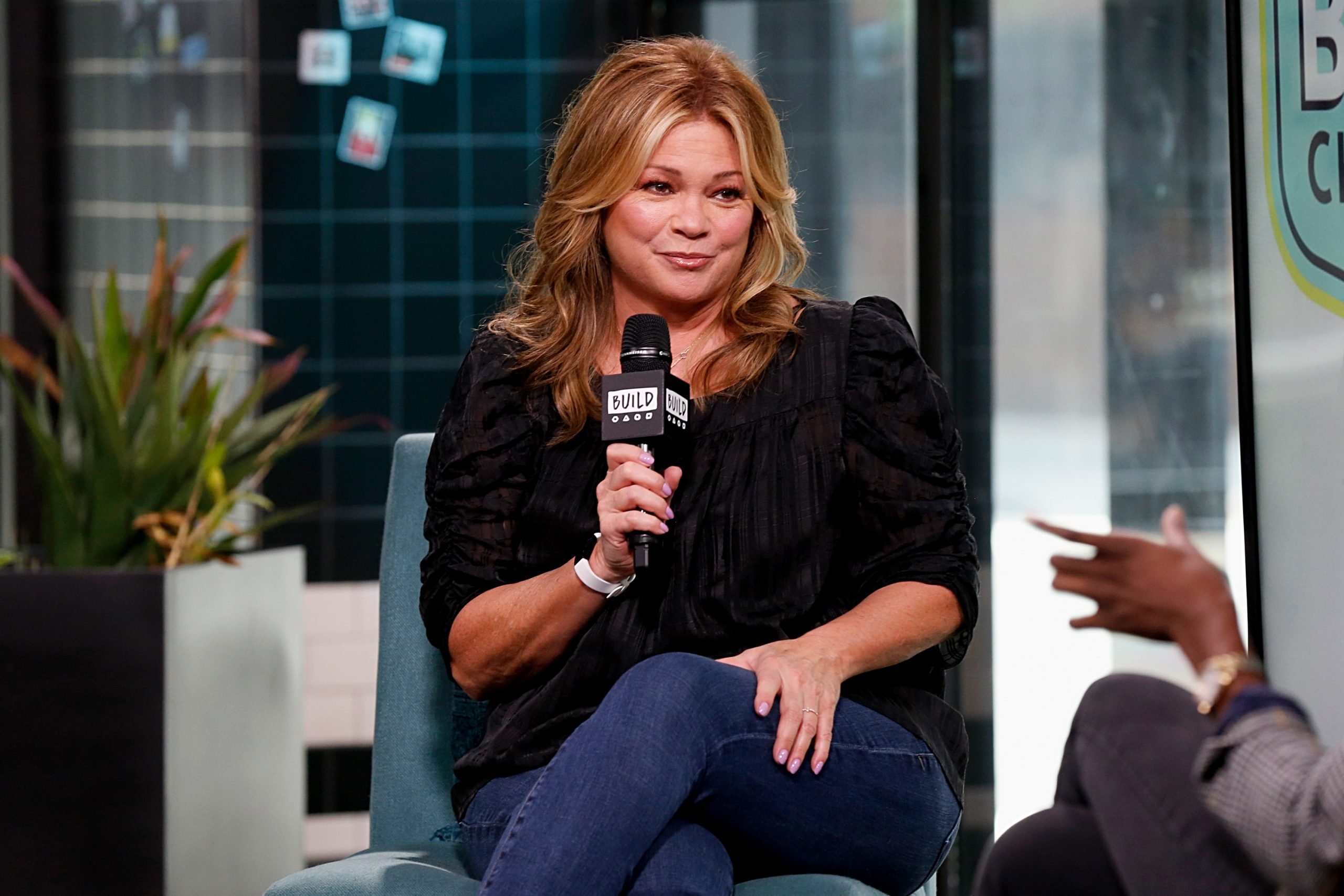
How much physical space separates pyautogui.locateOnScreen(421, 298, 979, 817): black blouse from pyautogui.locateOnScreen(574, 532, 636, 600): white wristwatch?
68mm

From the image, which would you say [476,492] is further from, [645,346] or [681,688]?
[681,688]

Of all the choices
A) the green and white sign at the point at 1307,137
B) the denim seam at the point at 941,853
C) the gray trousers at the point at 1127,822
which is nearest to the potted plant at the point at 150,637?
the denim seam at the point at 941,853

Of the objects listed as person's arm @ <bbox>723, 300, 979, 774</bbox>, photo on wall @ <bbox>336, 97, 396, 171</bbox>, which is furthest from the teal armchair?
photo on wall @ <bbox>336, 97, 396, 171</bbox>

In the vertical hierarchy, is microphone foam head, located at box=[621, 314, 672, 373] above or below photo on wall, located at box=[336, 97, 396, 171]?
below

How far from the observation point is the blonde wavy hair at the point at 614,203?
154 centimetres

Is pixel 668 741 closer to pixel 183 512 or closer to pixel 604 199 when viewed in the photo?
pixel 604 199

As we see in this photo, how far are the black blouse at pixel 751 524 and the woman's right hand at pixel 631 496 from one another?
18cm

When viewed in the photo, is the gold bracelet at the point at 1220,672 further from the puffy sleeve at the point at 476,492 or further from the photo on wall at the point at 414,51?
the photo on wall at the point at 414,51

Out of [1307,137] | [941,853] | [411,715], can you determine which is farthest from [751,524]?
[1307,137]

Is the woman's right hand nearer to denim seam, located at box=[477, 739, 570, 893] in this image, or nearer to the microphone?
the microphone

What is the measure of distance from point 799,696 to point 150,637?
1384mm

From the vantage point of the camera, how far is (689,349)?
159 centimetres

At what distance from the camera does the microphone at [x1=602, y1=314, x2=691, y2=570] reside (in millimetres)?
1229

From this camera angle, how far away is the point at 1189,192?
1661 millimetres
